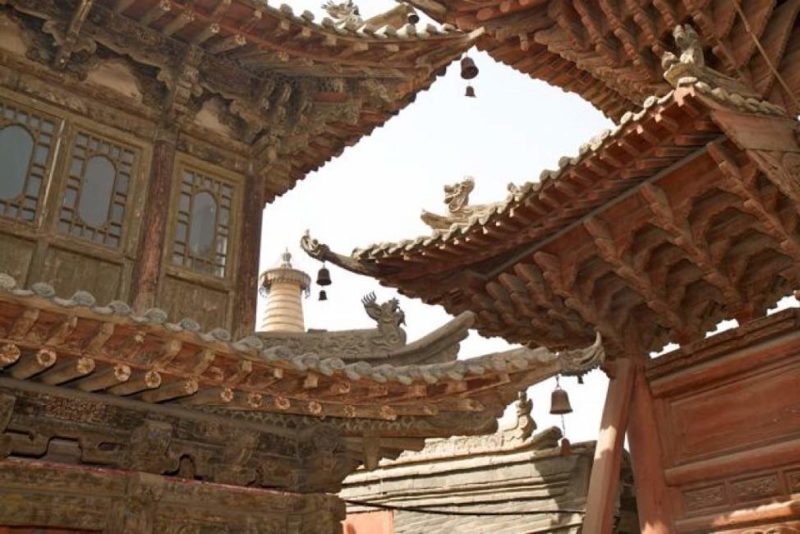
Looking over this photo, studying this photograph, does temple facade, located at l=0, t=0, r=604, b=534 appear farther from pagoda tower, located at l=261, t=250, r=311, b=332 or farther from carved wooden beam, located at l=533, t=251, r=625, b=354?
pagoda tower, located at l=261, t=250, r=311, b=332

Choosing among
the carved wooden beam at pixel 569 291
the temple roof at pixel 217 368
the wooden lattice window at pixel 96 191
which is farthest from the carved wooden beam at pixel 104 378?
the carved wooden beam at pixel 569 291

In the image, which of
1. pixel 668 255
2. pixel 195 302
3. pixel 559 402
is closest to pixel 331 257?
pixel 195 302

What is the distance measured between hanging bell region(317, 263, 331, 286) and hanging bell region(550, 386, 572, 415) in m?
2.98

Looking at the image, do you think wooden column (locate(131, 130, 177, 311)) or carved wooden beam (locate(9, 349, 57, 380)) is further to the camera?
wooden column (locate(131, 130, 177, 311))

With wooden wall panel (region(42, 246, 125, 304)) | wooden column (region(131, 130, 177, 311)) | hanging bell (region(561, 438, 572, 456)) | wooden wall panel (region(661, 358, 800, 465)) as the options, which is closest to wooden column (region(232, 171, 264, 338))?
wooden column (region(131, 130, 177, 311))

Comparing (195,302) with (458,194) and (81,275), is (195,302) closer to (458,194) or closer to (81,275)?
(81,275)

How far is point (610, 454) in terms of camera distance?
7160mm

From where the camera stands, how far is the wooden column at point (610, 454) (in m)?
6.94

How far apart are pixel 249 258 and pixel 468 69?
3.11 m

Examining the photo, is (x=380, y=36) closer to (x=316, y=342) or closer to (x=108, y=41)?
(x=108, y=41)

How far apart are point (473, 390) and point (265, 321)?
1992cm

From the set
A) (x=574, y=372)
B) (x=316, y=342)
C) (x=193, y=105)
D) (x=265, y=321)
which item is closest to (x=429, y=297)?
(x=316, y=342)

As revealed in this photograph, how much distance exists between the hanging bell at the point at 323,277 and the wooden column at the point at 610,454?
347 centimetres

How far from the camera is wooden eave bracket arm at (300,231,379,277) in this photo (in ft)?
28.7
